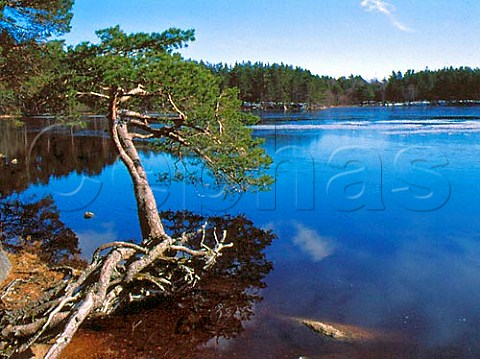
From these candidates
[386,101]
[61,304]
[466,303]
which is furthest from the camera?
[386,101]

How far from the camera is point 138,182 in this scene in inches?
525

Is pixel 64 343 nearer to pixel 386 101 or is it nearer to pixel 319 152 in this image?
pixel 319 152

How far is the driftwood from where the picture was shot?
709 cm

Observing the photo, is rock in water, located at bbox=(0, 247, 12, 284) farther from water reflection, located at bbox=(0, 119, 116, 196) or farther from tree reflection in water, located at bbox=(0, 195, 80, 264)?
water reflection, located at bbox=(0, 119, 116, 196)

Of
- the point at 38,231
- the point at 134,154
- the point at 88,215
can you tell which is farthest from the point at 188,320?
the point at 88,215

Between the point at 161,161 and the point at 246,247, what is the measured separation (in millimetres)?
20828

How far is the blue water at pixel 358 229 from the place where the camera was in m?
9.82

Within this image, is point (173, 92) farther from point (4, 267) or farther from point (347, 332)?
point (347, 332)

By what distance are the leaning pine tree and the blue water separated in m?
2.52

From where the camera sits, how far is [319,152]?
34.5 meters

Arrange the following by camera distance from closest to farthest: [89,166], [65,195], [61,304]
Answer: [61,304], [65,195], [89,166]

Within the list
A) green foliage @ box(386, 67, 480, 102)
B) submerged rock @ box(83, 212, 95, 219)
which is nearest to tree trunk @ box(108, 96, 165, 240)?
submerged rock @ box(83, 212, 95, 219)

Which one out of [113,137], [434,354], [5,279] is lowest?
[434,354]

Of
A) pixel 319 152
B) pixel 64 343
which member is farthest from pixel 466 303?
pixel 319 152
